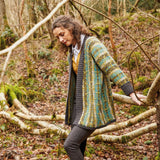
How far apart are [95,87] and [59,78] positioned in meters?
5.94

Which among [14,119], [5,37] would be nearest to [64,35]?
[14,119]

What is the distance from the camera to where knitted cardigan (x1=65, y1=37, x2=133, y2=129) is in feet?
6.51

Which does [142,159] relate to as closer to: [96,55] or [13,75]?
[96,55]

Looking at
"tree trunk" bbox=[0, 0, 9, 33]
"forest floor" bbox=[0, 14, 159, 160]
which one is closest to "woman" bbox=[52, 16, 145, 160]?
"forest floor" bbox=[0, 14, 159, 160]

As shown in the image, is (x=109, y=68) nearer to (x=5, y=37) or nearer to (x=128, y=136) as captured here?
(x=128, y=136)

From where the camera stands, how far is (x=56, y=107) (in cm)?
586

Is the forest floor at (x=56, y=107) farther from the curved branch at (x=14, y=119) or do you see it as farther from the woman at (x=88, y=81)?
the woman at (x=88, y=81)

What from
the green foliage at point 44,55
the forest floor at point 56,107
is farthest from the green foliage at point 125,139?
the green foliage at point 44,55

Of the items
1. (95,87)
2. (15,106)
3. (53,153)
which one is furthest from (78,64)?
(15,106)

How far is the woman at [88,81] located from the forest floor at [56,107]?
1.98 ft

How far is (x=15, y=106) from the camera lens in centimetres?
521

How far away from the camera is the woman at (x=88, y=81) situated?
77.6 inches

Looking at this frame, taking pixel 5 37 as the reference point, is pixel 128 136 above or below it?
below

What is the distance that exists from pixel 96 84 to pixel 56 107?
400cm
